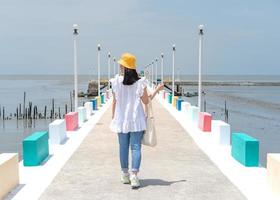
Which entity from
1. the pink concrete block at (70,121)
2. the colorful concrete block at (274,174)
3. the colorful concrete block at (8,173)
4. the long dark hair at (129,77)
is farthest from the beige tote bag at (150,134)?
the pink concrete block at (70,121)

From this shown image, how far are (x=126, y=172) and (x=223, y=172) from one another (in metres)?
2.08

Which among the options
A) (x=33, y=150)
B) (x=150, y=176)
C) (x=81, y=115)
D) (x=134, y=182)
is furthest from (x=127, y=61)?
(x=81, y=115)

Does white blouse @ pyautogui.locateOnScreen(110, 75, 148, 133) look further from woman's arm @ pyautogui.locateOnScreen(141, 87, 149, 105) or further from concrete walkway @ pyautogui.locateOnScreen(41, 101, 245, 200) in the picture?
concrete walkway @ pyautogui.locateOnScreen(41, 101, 245, 200)

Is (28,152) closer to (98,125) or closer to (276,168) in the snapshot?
(276,168)

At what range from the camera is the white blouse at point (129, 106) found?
7605mm

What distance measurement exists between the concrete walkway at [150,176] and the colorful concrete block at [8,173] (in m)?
0.56

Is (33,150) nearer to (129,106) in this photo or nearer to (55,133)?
(129,106)

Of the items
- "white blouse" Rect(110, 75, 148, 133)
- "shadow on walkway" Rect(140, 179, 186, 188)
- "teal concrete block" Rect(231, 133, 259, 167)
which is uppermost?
"white blouse" Rect(110, 75, 148, 133)

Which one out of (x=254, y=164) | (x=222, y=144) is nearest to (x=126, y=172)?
(x=254, y=164)

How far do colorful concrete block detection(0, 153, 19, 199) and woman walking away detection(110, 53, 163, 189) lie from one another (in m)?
1.65

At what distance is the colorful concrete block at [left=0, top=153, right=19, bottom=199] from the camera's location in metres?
7.08

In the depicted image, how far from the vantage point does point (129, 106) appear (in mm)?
7652

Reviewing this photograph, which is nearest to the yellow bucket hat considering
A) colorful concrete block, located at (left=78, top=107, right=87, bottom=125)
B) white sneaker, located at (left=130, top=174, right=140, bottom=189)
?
white sneaker, located at (left=130, top=174, right=140, bottom=189)

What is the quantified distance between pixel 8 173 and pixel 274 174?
3.92m
